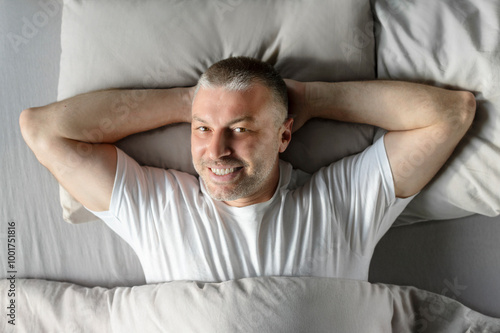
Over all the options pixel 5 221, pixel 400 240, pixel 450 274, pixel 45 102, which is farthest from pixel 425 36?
pixel 5 221

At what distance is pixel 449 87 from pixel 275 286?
2.39 ft

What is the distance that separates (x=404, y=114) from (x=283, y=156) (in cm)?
36

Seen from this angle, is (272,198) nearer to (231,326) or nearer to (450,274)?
(231,326)

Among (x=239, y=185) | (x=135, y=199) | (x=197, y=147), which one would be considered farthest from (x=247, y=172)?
(x=135, y=199)

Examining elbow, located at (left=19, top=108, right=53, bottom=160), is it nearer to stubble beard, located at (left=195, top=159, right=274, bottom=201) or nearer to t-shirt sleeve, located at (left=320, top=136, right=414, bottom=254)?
stubble beard, located at (left=195, top=159, right=274, bottom=201)

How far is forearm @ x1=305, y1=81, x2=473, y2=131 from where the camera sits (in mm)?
1183

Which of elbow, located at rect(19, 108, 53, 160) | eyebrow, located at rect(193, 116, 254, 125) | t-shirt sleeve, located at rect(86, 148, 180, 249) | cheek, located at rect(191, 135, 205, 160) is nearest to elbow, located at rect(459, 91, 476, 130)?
eyebrow, located at rect(193, 116, 254, 125)

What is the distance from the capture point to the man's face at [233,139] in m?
1.10

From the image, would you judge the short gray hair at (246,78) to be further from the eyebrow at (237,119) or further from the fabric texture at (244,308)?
the fabric texture at (244,308)

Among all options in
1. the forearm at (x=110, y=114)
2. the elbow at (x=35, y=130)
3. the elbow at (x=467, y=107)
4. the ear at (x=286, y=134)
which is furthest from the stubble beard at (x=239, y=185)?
the elbow at (x=467, y=107)

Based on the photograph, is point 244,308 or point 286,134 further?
point 286,134

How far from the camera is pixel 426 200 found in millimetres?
1299

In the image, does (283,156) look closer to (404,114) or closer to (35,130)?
(404,114)

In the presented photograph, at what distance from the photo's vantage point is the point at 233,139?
3.65 feet
